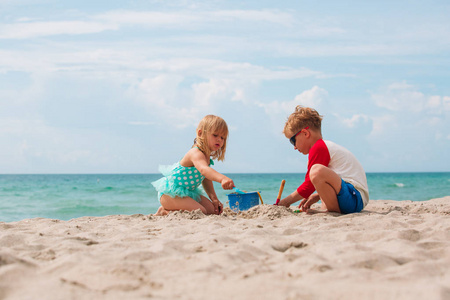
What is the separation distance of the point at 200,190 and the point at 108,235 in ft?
5.91

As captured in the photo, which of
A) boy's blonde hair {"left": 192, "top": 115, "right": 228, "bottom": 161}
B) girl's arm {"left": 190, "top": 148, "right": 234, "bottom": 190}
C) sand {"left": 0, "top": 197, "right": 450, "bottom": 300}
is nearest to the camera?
sand {"left": 0, "top": 197, "right": 450, "bottom": 300}

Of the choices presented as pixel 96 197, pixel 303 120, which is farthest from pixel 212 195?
pixel 96 197

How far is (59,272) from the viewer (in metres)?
1.89

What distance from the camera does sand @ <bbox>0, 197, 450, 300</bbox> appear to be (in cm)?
160

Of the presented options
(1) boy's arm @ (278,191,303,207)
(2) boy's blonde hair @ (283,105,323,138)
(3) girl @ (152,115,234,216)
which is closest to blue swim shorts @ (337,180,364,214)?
(1) boy's arm @ (278,191,303,207)

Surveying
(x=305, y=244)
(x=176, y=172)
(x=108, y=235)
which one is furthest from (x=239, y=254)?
(x=176, y=172)

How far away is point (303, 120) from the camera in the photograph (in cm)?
399

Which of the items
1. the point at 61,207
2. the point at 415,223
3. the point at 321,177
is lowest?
the point at 61,207

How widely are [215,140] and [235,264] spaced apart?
2319 millimetres

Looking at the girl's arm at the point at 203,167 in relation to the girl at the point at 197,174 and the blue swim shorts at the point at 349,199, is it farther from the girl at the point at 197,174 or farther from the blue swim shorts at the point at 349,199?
the blue swim shorts at the point at 349,199

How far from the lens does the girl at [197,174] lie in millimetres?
4148

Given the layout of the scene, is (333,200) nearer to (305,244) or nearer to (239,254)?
(305,244)

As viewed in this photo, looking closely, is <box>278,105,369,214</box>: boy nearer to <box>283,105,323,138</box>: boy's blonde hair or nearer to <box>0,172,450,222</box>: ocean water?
<box>283,105,323,138</box>: boy's blonde hair

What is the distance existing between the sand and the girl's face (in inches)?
54.8
